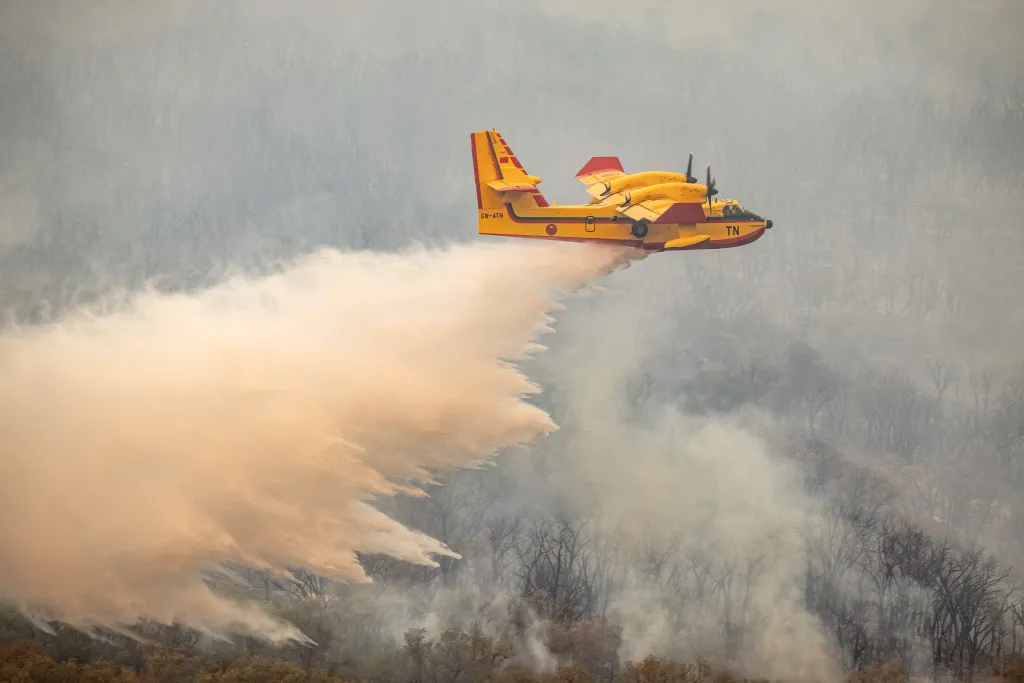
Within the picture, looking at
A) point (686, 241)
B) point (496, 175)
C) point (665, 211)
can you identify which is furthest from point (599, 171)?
point (686, 241)

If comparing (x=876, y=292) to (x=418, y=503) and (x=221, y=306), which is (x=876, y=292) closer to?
(x=418, y=503)

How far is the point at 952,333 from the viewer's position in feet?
358

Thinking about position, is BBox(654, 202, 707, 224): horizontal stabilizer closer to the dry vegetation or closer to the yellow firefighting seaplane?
the yellow firefighting seaplane

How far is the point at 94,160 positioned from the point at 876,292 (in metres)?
78.9

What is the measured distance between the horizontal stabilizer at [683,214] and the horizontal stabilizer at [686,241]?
56 centimetres

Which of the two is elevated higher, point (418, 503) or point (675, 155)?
point (675, 155)

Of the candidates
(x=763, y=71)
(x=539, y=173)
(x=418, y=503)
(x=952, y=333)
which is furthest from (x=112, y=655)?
(x=763, y=71)

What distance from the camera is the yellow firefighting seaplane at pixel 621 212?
3794 centimetres

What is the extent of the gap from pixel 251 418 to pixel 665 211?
49.4 ft

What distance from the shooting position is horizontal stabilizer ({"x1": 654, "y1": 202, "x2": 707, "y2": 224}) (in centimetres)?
3759

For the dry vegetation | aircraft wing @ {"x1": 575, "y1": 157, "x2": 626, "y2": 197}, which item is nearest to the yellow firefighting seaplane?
aircraft wing @ {"x1": 575, "y1": 157, "x2": 626, "y2": 197}

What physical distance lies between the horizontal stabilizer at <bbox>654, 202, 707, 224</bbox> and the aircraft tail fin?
4260mm

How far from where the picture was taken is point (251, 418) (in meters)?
36.8

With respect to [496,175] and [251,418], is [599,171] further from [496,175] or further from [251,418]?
[251,418]
